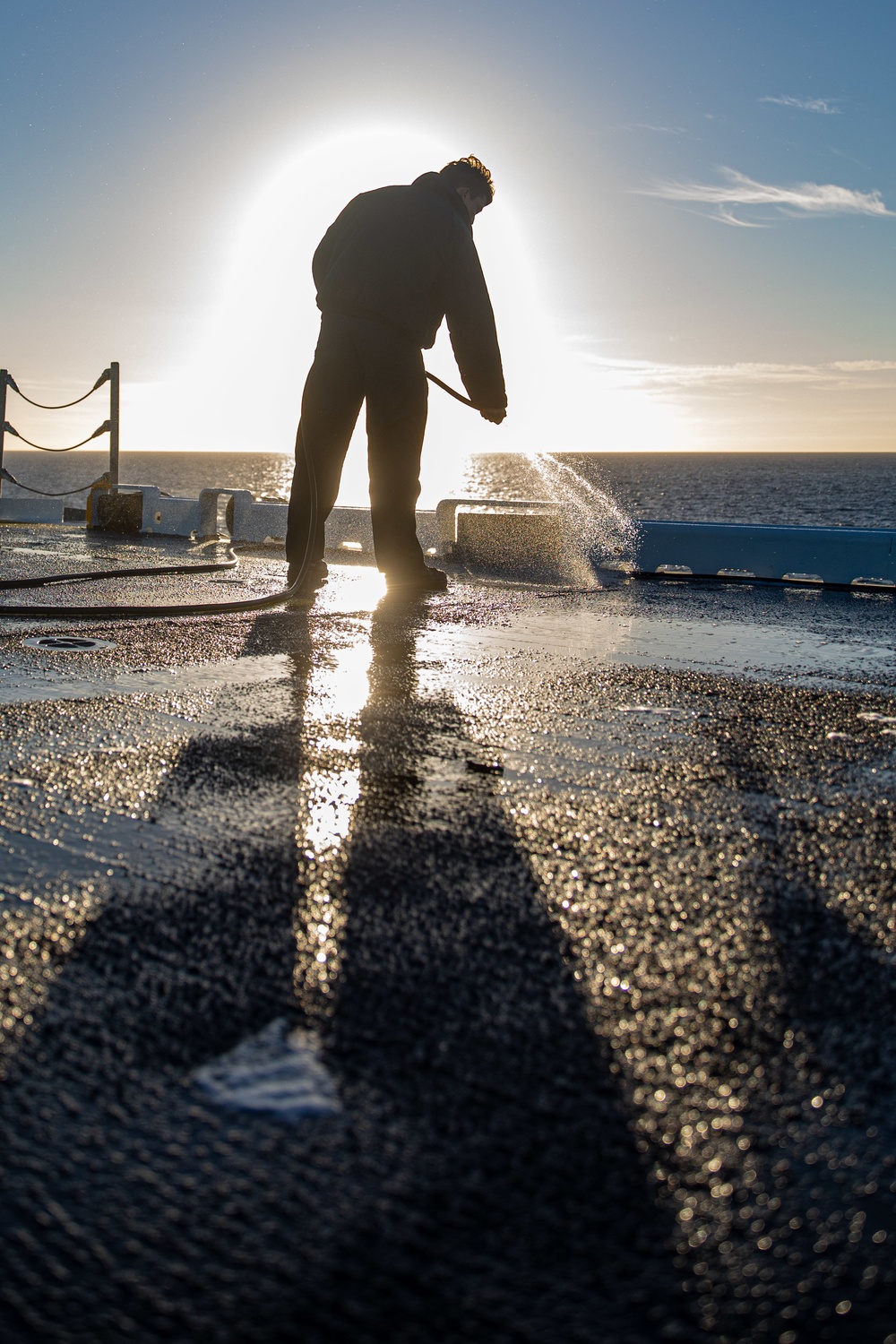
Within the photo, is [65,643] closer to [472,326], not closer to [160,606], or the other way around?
[160,606]

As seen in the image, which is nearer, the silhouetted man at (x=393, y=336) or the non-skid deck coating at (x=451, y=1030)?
the non-skid deck coating at (x=451, y=1030)

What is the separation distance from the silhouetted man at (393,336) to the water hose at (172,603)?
6 centimetres

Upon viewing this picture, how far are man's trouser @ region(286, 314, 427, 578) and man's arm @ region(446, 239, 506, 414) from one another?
10.0 inches

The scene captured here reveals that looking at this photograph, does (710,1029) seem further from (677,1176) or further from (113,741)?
(113,741)

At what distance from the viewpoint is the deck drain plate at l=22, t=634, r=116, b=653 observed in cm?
346

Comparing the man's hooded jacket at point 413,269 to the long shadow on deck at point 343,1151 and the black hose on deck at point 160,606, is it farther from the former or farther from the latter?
the long shadow on deck at point 343,1151

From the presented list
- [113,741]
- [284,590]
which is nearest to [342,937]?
[113,741]

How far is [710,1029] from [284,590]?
422 centimetres

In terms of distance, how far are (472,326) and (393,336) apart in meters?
0.44

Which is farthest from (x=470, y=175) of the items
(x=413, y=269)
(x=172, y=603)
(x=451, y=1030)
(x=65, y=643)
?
(x=451, y=1030)

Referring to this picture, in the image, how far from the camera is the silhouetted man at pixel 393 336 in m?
5.46

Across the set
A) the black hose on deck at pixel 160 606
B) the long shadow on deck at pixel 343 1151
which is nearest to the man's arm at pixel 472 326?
the black hose on deck at pixel 160 606

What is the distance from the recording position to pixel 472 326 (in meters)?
5.67

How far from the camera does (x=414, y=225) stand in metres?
5.46
